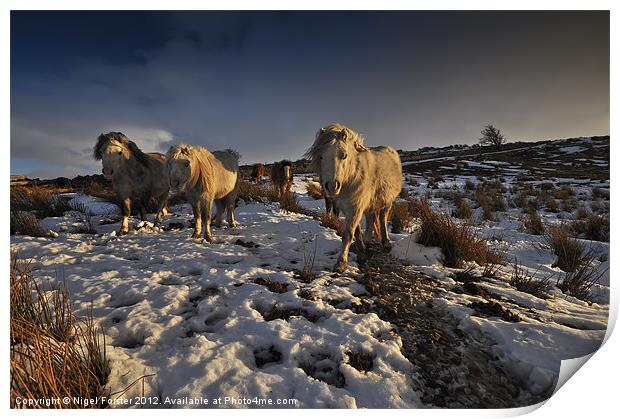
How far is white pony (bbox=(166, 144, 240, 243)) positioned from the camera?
411 cm

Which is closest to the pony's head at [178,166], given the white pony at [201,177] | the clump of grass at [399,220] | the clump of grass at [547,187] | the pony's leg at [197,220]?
the white pony at [201,177]

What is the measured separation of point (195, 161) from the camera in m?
4.28

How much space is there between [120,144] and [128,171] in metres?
0.49

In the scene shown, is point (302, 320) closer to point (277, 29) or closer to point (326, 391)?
point (326, 391)

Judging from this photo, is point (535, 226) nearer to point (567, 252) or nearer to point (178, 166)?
point (567, 252)

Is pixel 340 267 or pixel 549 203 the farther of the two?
pixel 549 203

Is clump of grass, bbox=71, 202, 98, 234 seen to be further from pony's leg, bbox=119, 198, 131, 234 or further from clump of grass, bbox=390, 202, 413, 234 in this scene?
clump of grass, bbox=390, 202, 413, 234

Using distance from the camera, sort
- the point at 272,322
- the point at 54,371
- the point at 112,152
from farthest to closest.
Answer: the point at 112,152
the point at 272,322
the point at 54,371

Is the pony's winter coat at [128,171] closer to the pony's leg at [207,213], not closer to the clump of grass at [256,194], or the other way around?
the pony's leg at [207,213]

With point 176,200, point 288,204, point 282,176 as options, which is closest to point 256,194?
point 282,176

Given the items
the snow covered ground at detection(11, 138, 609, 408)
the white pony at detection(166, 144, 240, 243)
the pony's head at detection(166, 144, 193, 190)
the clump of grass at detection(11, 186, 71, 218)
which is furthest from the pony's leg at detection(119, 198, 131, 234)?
the clump of grass at detection(11, 186, 71, 218)

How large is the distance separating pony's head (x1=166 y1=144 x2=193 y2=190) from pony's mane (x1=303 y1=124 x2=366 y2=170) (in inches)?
82.8

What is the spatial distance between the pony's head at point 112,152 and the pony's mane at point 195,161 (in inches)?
48.5
